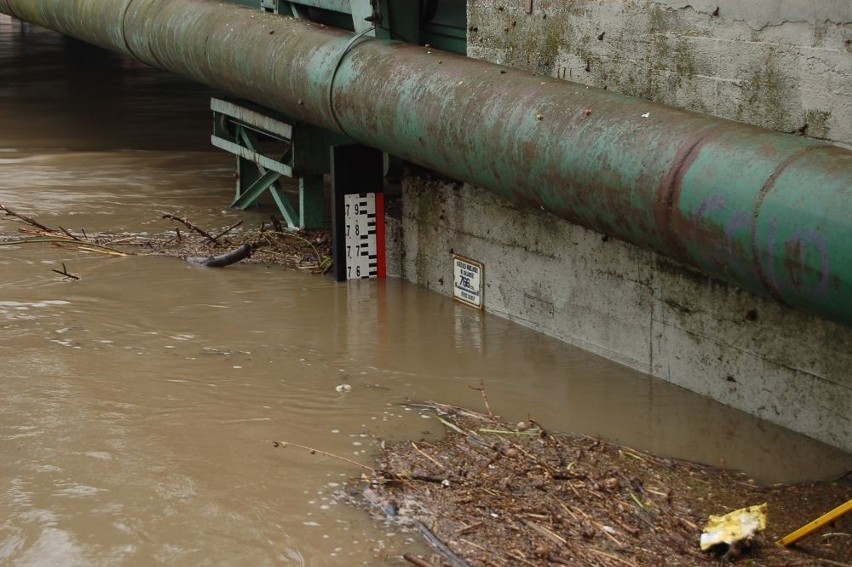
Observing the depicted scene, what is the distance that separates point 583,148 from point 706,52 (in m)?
0.86

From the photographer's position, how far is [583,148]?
6672 millimetres

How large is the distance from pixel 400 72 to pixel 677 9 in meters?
1.99

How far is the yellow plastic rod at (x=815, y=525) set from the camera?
4.94 meters

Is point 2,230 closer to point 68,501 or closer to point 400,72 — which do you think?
point 400,72

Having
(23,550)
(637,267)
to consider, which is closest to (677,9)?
(637,267)

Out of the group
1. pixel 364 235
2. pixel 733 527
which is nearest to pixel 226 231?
pixel 364 235

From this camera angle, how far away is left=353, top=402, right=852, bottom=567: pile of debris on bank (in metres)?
5.20

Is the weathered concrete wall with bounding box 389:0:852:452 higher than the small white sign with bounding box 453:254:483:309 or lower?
higher

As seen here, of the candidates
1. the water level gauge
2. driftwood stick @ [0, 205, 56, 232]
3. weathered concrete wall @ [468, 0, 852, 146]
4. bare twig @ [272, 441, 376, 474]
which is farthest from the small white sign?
driftwood stick @ [0, 205, 56, 232]

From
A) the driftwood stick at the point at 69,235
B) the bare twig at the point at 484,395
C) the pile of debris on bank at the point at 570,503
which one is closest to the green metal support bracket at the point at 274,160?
the driftwood stick at the point at 69,235

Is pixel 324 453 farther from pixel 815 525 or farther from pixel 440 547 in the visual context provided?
pixel 815 525

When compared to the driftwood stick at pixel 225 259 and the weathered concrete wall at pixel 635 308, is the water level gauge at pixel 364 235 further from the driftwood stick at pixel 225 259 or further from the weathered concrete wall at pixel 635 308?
the driftwood stick at pixel 225 259

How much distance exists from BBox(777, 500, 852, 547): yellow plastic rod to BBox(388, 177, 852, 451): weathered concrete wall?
3.60 ft

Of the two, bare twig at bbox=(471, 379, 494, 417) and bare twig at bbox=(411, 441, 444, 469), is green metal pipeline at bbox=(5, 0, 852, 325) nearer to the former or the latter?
bare twig at bbox=(471, 379, 494, 417)
